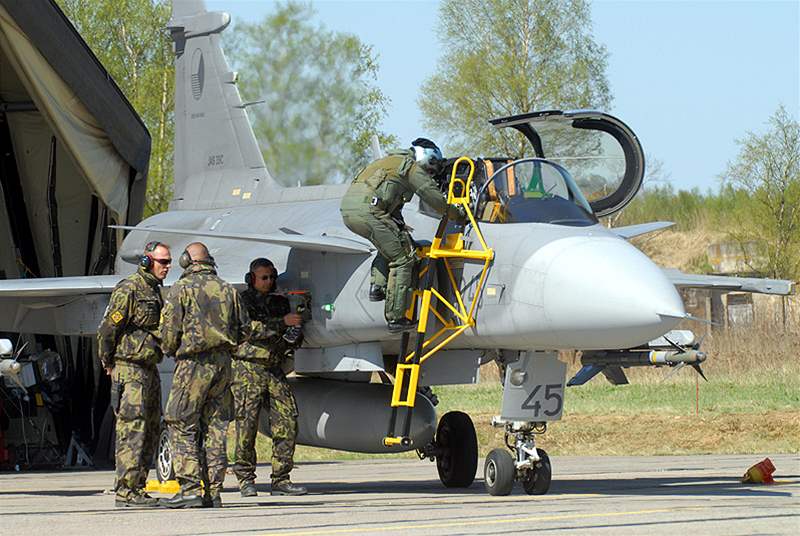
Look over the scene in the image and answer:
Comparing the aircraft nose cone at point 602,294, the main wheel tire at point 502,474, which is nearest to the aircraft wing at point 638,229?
the aircraft nose cone at point 602,294

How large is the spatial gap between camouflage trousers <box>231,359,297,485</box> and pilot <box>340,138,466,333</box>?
1339mm

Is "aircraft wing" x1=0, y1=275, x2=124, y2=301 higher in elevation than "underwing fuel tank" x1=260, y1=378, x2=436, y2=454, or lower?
higher

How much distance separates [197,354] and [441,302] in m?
2.47

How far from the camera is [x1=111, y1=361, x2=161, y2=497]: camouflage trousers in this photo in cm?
1128

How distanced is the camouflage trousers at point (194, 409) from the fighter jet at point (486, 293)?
5.14 feet

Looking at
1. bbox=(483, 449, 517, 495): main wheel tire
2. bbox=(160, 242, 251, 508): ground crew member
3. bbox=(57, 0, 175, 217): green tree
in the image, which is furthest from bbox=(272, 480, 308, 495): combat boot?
bbox=(57, 0, 175, 217): green tree

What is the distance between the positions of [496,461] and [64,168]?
918cm

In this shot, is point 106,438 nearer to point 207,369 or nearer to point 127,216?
point 127,216

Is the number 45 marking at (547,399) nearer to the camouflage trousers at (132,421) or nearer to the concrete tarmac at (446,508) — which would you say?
the concrete tarmac at (446,508)

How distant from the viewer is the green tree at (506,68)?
42.2 m

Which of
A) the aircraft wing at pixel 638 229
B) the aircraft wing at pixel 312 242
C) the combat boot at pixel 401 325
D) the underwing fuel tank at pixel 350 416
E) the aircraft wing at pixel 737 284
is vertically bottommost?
the underwing fuel tank at pixel 350 416

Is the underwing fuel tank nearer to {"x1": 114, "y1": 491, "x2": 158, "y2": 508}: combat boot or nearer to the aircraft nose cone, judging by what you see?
the aircraft nose cone

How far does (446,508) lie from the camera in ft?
35.0

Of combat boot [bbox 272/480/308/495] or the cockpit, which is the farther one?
combat boot [bbox 272/480/308/495]
